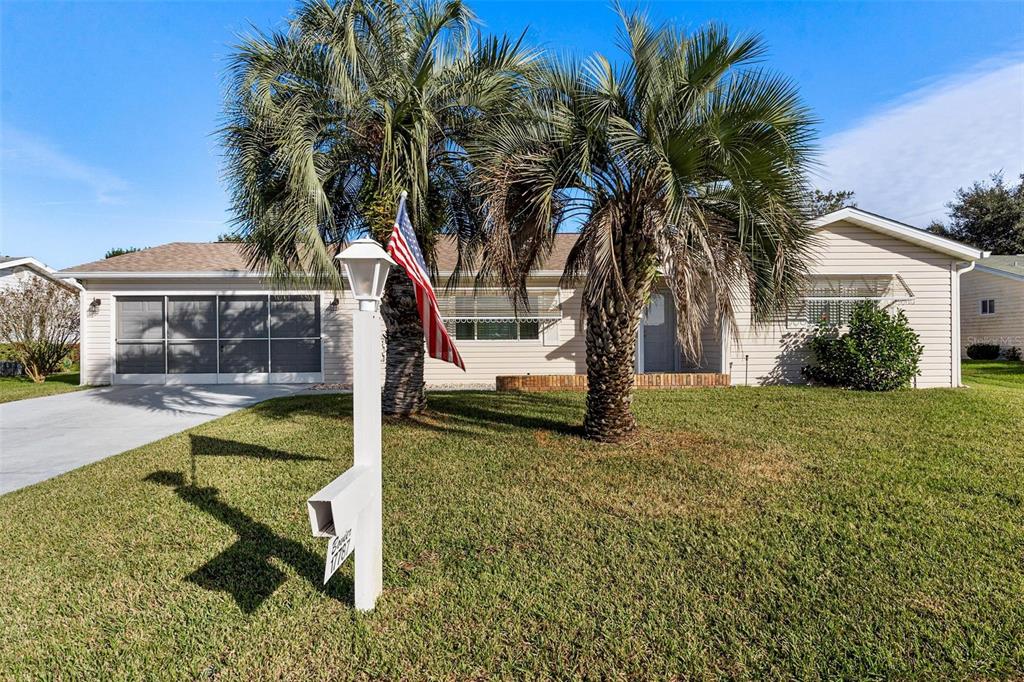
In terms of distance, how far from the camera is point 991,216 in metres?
29.5

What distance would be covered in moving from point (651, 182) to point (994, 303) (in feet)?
75.3

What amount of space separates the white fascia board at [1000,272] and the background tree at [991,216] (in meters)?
14.2

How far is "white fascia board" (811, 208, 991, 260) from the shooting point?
35.3 ft

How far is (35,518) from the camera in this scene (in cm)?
420

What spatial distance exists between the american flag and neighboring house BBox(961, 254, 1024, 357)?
80.6 ft

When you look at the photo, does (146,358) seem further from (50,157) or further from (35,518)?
(35,518)

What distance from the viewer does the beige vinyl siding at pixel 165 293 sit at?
13016 mm

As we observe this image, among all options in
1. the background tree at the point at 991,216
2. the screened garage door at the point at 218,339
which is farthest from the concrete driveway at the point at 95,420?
the background tree at the point at 991,216

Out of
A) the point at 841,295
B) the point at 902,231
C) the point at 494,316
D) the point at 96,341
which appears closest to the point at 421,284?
the point at 494,316

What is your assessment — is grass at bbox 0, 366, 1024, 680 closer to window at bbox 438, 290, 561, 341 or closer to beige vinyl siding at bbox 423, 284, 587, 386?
beige vinyl siding at bbox 423, 284, 587, 386

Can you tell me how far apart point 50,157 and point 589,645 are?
18622mm

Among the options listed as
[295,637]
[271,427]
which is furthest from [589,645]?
[271,427]

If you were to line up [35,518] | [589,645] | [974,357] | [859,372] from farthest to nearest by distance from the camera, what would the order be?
[974,357], [859,372], [35,518], [589,645]

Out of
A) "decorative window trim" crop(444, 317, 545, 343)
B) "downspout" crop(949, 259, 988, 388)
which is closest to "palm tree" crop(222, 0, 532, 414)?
"decorative window trim" crop(444, 317, 545, 343)
